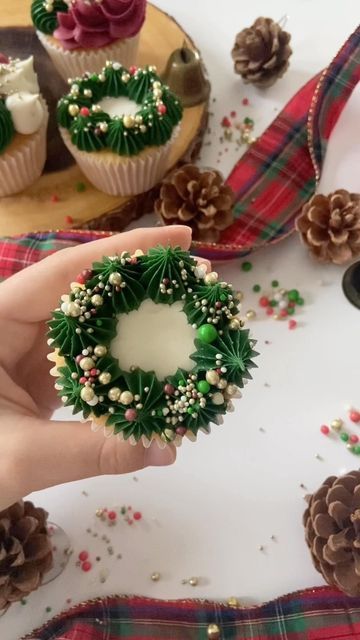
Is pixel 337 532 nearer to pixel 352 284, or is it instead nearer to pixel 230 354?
pixel 230 354

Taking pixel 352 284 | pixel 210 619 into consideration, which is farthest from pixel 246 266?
pixel 210 619

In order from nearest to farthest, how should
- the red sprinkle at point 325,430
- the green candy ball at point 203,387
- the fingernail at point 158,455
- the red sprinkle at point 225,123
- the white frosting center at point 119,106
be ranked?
the green candy ball at point 203,387 → the fingernail at point 158,455 → the red sprinkle at point 325,430 → the white frosting center at point 119,106 → the red sprinkle at point 225,123

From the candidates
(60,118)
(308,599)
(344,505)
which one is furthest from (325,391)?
(60,118)

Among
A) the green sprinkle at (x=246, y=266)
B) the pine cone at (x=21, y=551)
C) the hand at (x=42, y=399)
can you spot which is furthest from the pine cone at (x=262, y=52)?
the pine cone at (x=21, y=551)

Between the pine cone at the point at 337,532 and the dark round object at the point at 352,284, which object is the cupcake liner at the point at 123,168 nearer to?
the dark round object at the point at 352,284

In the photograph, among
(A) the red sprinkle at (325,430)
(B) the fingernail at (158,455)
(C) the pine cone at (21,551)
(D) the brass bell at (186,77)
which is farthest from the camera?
(D) the brass bell at (186,77)

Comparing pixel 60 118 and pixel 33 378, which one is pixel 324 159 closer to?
pixel 60 118

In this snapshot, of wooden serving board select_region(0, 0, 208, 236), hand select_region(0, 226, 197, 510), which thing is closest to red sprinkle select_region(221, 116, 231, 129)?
wooden serving board select_region(0, 0, 208, 236)
